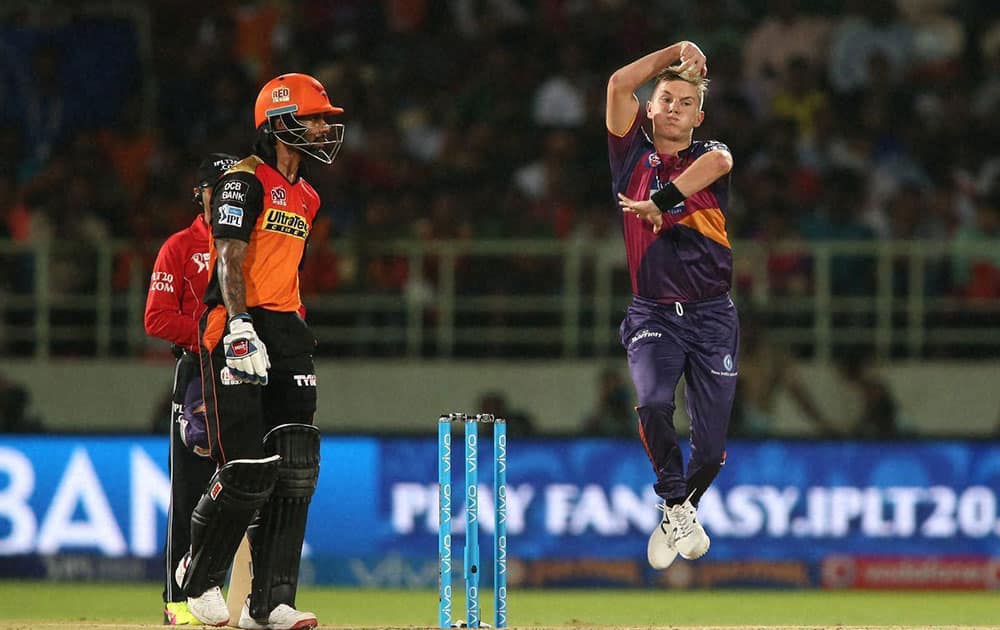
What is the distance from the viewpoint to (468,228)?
661 inches

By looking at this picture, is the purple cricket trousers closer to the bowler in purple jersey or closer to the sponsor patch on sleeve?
the bowler in purple jersey

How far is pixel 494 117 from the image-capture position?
17938 millimetres

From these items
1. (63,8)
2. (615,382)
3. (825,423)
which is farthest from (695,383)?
(63,8)

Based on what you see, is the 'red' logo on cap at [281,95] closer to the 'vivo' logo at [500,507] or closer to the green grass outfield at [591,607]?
the 'vivo' logo at [500,507]

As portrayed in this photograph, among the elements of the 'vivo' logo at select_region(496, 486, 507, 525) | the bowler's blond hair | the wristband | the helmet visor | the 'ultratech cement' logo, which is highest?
the bowler's blond hair

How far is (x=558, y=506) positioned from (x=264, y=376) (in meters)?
6.30

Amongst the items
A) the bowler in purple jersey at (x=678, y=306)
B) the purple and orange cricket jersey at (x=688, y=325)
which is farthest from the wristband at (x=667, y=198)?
the purple and orange cricket jersey at (x=688, y=325)

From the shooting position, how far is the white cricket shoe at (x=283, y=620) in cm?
870

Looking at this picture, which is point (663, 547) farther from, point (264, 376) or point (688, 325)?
point (264, 376)

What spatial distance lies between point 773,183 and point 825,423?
226cm

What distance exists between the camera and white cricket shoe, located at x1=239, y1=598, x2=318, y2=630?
8695 millimetres

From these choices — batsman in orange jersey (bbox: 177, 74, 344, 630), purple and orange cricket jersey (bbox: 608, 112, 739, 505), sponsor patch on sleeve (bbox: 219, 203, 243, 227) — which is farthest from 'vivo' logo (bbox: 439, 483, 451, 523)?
sponsor patch on sleeve (bbox: 219, 203, 243, 227)

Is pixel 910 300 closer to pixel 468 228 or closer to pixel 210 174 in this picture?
pixel 468 228

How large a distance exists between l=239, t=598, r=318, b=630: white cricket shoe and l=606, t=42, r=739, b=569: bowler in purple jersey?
69.4 inches
